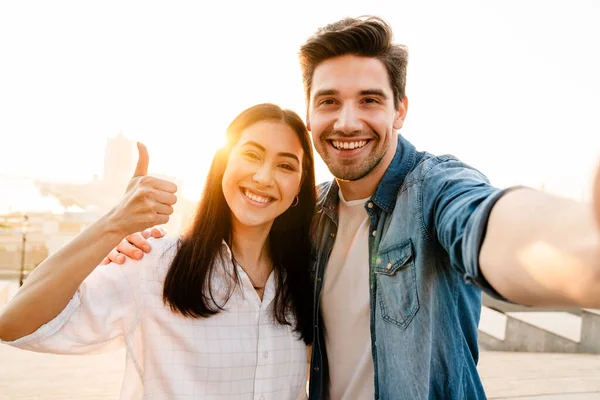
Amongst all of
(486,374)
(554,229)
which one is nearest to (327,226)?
(554,229)

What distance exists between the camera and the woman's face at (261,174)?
202 cm

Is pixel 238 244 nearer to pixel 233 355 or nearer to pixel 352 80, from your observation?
pixel 233 355

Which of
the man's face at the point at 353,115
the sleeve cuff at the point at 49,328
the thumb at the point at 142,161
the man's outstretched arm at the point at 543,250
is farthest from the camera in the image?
the man's face at the point at 353,115

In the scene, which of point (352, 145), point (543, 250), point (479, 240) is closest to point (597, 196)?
point (543, 250)

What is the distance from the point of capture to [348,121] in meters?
1.96

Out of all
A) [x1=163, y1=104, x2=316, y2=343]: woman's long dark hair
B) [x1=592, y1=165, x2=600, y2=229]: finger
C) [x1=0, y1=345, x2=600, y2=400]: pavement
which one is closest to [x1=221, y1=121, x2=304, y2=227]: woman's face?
[x1=163, y1=104, x2=316, y2=343]: woman's long dark hair

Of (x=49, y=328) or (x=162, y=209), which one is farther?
(x=162, y=209)

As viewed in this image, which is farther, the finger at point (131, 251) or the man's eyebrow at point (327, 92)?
the man's eyebrow at point (327, 92)

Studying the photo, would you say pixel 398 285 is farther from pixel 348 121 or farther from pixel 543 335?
pixel 543 335

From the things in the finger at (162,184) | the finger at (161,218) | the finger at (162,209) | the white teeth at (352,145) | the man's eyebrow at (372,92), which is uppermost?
the man's eyebrow at (372,92)

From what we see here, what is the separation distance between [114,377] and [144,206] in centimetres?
385

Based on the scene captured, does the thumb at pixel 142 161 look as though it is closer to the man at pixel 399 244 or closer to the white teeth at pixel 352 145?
the man at pixel 399 244

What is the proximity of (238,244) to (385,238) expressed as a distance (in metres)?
0.84

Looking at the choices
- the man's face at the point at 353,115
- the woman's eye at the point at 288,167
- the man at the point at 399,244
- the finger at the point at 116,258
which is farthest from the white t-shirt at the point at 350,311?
the finger at the point at 116,258
